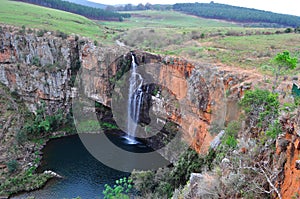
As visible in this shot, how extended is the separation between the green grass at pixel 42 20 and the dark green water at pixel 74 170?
1918 cm

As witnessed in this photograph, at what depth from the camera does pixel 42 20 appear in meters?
50.3

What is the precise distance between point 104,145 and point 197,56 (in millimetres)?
16910

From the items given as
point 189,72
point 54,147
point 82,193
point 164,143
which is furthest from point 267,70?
point 54,147

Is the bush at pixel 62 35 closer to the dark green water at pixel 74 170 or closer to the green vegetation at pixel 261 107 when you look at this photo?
the dark green water at pixel 74 170

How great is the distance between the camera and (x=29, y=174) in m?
29.5

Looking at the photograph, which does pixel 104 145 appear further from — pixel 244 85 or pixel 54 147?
pixel 244 85

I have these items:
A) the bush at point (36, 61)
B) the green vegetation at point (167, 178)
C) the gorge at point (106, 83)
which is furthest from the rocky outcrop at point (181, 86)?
the bush at point (36, 61)

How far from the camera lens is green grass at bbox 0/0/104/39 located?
46.0 m

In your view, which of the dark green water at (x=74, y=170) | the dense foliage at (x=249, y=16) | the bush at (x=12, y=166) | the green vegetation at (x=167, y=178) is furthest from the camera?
the dense foliage at (x=249, y=16)

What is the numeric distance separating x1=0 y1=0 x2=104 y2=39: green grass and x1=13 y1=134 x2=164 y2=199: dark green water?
19.2 meters

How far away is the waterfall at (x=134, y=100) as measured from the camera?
3591 cm

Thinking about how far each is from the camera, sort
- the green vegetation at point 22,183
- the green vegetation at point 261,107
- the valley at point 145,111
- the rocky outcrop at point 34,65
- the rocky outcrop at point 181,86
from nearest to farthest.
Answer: the valley at point 145,111, the green vegetation at point 261,107, the rocky outcrop at point 181,86, the green vegetation at point 22,183, the rocky outcrop at point 34,65

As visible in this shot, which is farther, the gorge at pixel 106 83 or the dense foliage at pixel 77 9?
the dense foliage at pixel 77 9

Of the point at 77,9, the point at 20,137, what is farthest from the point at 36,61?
the point at 77,9
